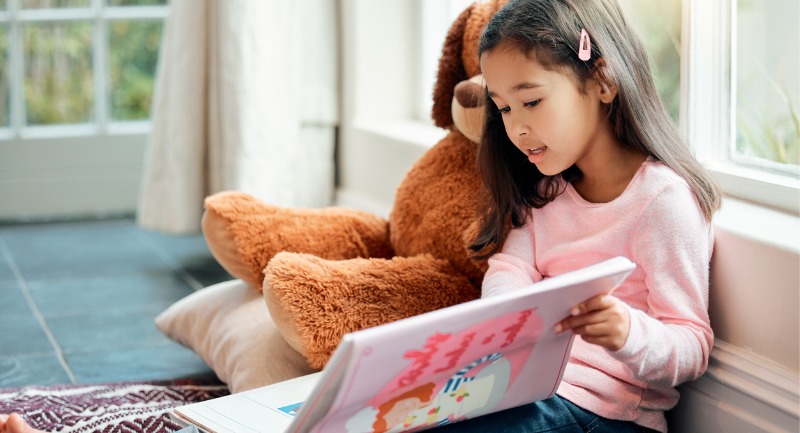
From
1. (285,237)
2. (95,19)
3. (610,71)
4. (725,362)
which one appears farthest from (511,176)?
(95,19)

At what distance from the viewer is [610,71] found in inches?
46.6

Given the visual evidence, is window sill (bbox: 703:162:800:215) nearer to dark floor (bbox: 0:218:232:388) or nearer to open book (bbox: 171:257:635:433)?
open book (bbox: 171:257:635:433)

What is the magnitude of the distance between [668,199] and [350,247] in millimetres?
639

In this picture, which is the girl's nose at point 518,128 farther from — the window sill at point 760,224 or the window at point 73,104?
the window at point 73,104

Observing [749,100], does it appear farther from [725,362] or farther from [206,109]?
[206,109]

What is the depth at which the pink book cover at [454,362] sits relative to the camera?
938 mm

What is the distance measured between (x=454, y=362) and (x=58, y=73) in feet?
8.30

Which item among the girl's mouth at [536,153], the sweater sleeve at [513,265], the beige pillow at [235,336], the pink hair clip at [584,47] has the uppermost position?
the pink hair clip at [584,47]

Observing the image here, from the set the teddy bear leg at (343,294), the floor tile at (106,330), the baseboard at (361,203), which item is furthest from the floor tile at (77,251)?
the teddy bear leg at (343,294)

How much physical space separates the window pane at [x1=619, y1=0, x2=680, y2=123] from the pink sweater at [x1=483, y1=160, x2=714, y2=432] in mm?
439

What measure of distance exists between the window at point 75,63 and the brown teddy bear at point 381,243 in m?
1.67

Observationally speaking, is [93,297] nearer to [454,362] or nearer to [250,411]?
[250,411]

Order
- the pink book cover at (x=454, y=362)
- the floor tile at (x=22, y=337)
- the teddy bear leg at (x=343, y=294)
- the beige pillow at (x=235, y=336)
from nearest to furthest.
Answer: the pink book cover at (x=454, y=362) → the teddy bear leg at (x=343, y=294) → the beige pillow at (x=235, y=336) → the floor tile at (x=22, y=337)

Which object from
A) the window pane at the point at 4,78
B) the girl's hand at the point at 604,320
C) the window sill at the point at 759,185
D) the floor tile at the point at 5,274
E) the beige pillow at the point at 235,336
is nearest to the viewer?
the girl's hand at the point at 604,320
